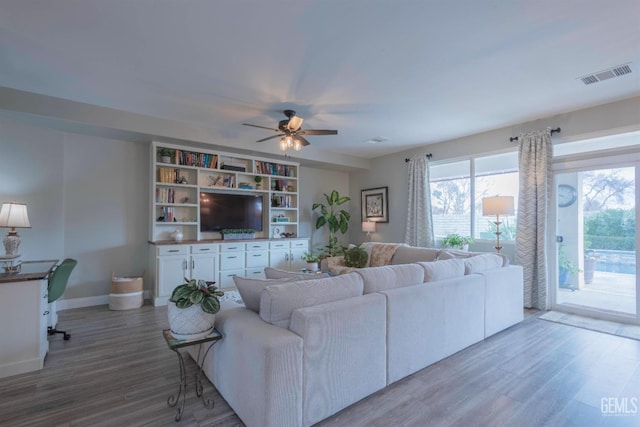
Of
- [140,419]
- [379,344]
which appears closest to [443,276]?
[379,344]

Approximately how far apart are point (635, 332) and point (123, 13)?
19.4 ft

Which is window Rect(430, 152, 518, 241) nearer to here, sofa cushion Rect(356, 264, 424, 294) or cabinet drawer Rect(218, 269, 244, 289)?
sofa cushion Rect(356, 264, 424, 294)

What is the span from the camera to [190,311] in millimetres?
1800

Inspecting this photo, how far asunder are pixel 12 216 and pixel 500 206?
5667 mm

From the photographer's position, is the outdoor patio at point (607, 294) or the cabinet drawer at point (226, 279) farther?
the cabinet drawer at point (226, 279)

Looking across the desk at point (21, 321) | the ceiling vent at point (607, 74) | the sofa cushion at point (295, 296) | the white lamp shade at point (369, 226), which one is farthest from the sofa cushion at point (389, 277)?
the white lamp shade at point (369, 226)

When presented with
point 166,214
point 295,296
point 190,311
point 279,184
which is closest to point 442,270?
point 295,296

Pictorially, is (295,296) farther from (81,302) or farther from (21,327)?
(81,302)

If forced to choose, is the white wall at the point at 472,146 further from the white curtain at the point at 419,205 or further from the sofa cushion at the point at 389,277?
the sofa cushion at the point at 389,277

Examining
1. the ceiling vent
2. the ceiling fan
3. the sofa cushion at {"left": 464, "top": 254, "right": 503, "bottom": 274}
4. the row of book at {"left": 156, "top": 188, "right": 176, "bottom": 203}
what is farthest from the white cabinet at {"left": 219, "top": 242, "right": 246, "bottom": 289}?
the ceiling vent

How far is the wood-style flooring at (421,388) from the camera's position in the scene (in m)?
1.90

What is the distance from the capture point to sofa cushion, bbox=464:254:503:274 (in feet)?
10.3

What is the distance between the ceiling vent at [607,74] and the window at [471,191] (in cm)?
167

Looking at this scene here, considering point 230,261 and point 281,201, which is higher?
point 281,201
